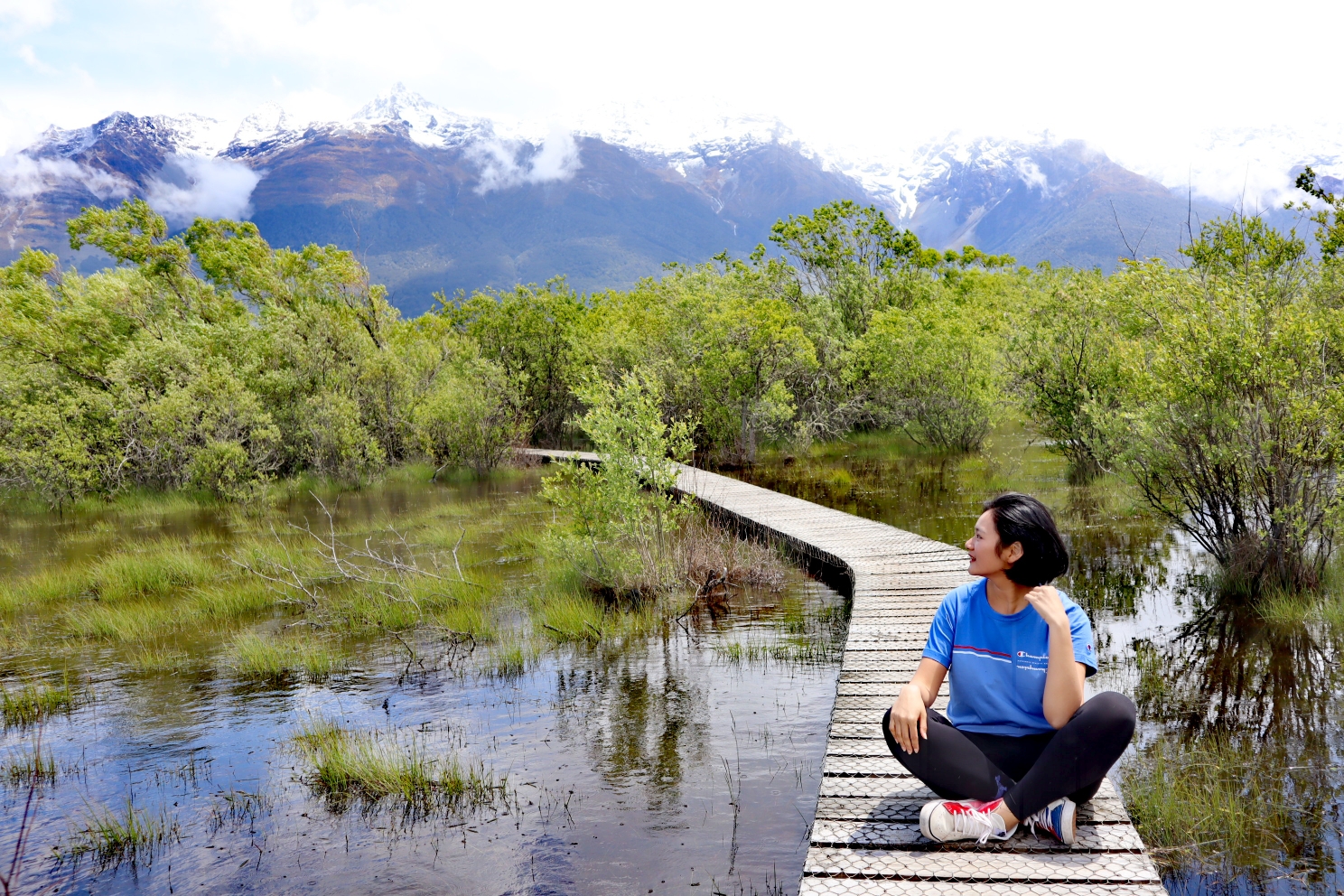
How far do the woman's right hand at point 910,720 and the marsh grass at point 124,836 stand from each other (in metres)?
4.36

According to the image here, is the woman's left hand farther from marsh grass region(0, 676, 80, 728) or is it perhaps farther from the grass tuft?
marsh grass region(0, 676, 80, 728)

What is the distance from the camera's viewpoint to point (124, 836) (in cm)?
495

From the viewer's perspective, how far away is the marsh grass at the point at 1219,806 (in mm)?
4188

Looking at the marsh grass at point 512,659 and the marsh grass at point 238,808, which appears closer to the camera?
the marsh grass at point 238,808

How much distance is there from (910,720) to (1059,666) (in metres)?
0.58

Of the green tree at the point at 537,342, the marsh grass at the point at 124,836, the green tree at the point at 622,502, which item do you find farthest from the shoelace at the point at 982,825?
the green tree at the point at 537,342

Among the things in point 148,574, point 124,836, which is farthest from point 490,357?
point 124,836

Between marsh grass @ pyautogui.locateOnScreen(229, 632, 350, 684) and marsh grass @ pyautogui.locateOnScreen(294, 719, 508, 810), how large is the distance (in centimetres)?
206

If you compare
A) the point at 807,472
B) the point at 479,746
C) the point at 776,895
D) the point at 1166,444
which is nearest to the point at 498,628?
the point at 479,746

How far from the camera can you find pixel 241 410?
20.6 m

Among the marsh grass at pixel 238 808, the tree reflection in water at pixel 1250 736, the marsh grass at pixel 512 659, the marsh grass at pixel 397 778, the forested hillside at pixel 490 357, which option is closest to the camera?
the tree reflection in water at pixel 1250 736

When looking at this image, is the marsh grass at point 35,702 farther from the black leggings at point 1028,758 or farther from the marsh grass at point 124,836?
the black leggings at point 1028,758

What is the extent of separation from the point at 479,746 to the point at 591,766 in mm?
944

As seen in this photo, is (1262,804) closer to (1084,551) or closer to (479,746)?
(479,746)
